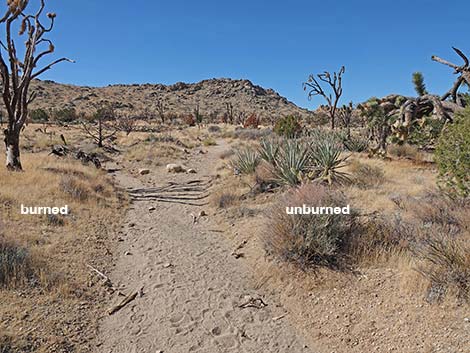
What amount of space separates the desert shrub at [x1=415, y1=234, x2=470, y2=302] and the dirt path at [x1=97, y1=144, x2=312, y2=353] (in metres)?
1.67

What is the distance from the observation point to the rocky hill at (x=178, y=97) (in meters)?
64.2

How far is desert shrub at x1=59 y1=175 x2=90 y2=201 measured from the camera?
852cm

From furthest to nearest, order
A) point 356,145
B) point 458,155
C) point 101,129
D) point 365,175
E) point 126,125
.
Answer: point 126,125
point 101,129
point 356,145
point 365,175
point 458,155

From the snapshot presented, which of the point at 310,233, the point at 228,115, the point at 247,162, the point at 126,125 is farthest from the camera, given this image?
the point at 228,115

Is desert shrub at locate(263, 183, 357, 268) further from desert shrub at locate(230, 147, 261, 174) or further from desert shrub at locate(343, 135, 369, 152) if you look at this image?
desert shrub at locate(343, 135, 369, 152)

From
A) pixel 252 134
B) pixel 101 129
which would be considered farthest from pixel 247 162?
pixel 101 129

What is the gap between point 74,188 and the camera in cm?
890

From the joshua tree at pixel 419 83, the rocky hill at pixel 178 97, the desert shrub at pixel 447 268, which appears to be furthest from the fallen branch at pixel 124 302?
the rocky hill at pixel 178 97

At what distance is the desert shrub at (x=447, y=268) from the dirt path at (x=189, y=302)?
1.67 metres

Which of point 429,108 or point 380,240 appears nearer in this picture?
point 380,240

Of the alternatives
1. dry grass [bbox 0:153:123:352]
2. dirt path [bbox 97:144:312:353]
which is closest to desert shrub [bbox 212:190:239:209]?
dirt path [bbox 97:144:312:353]

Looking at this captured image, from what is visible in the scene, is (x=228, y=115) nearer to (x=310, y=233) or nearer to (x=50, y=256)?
(x=50, y=256)

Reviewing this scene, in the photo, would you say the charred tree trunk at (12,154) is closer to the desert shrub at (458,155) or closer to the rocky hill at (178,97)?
the desert shrub at (458,155)

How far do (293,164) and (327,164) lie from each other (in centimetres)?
88
